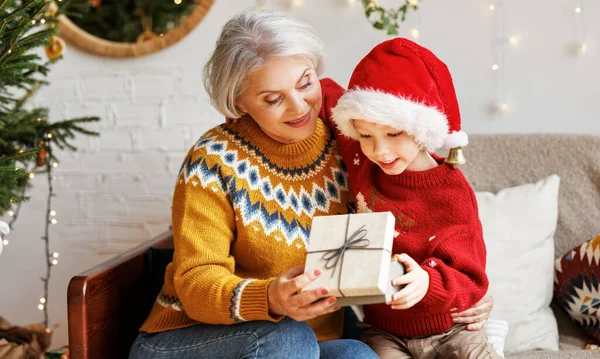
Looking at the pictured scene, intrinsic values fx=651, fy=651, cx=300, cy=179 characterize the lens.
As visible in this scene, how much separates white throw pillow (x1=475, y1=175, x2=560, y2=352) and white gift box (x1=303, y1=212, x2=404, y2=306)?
0.64 metres

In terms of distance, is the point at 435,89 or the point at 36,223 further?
the point at 36,223

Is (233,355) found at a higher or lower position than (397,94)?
lower

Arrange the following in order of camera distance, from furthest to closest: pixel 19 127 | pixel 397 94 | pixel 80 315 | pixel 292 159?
pixel 19 127 < pixel 292 159 < pixel 80 315 < pixel 397 94

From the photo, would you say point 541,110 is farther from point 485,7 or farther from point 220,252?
point 220,252

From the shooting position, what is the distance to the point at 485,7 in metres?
2.04

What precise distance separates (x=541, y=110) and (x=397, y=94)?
97cm

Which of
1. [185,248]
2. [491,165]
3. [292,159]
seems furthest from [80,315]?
[491,165]

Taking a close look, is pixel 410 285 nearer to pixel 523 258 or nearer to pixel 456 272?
pixel 456 272

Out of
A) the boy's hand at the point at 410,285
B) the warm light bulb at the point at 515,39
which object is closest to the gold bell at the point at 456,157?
the boy's hand at the point at 410,285

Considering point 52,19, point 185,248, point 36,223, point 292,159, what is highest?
point 52,19

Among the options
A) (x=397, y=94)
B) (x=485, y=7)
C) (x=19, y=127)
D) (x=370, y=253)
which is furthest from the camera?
(x=485, y=7)

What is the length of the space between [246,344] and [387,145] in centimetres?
48

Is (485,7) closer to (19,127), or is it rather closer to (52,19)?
(52,19)

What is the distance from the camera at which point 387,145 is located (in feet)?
4.20
